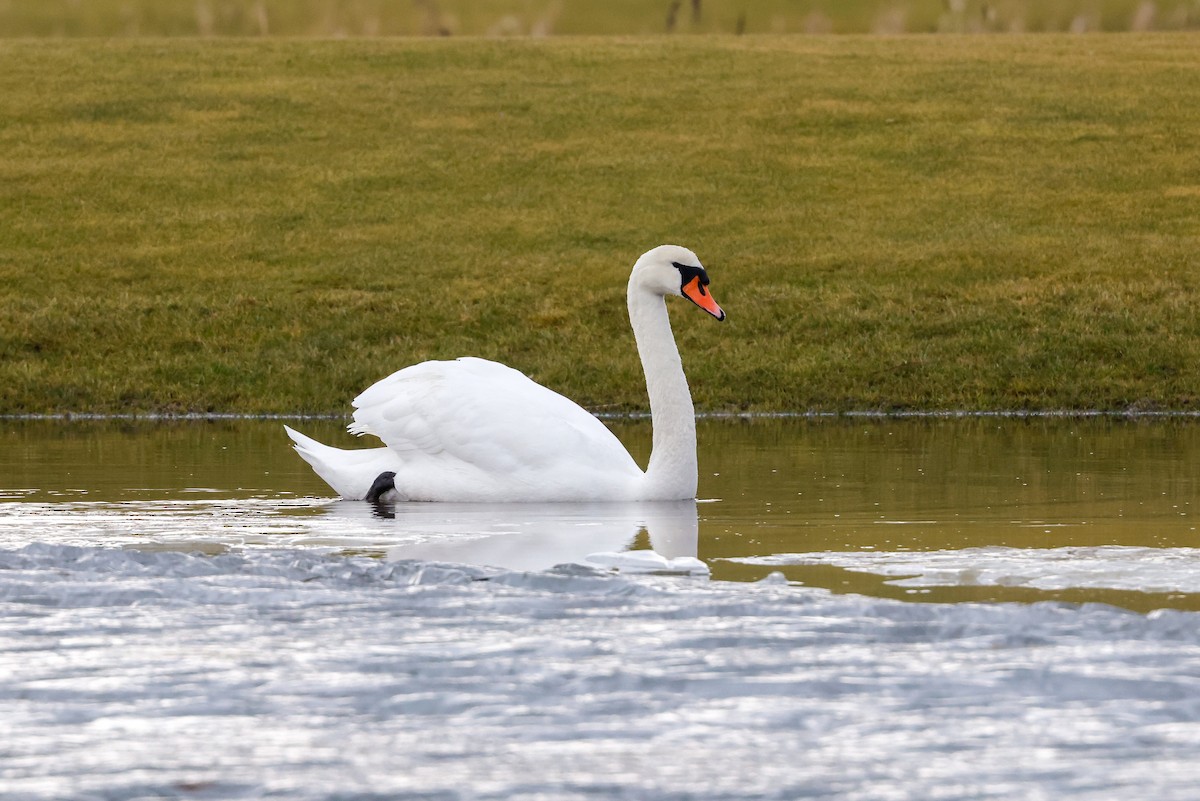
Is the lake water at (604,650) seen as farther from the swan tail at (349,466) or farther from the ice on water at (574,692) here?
the swan tail at (349,466)

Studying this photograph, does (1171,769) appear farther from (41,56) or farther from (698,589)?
(41,56)

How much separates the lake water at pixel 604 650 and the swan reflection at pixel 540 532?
0.10 feet

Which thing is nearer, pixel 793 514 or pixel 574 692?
pixel 574 692

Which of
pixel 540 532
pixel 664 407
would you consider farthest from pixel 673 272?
pixel 540 532

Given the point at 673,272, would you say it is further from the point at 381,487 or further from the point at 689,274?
the point at 381,487

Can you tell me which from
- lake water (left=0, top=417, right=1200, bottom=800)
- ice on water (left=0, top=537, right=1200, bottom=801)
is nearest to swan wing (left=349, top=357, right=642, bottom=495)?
lake water (left=0, top=417, right=1200, bottom=800)

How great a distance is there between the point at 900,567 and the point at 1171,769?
3.00 m

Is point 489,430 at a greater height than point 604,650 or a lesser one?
greater

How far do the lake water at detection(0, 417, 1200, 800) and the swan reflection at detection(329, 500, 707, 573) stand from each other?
3 centimetres

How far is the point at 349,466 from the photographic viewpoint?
10211 mm

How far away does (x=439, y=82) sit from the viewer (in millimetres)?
34000

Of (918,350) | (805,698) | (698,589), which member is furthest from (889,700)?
(918,350)

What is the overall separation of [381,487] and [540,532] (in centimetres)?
199

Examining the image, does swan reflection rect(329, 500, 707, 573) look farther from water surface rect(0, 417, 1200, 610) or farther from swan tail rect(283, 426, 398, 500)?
swan tail rect(283, 426, 398, 500)
